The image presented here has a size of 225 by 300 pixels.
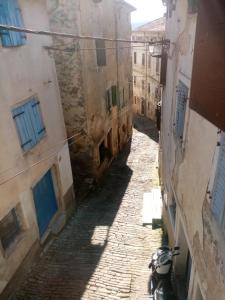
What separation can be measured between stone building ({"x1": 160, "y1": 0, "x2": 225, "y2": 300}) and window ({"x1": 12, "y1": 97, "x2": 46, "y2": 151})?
4333 millimetres

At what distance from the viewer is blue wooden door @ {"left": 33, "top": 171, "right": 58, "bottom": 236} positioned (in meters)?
9.65

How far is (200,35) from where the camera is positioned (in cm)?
297

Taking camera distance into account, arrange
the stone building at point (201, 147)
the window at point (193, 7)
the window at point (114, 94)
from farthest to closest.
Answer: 1. the window at point (114, 94)
2. the window at point (193, 7)
3. the stone building at point (201, 147)

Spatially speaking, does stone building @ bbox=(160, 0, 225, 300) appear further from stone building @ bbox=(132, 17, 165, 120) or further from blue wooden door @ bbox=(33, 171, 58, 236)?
stone building @ bbox=(132, 17, 165, 120)

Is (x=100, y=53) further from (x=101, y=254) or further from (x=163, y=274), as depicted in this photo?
(x=163, y=274)

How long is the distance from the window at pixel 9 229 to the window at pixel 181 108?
5.27 meters

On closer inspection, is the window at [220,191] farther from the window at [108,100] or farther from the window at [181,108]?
the window at [108,100]

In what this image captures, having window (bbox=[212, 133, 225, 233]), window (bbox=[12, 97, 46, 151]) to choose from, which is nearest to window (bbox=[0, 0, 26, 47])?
window (bbox=[12, 97, 46, 151])

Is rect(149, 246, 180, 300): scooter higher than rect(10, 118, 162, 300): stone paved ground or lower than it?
higher

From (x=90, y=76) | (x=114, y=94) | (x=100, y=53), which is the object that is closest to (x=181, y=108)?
(x=90, y=76)

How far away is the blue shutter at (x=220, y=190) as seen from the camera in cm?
407

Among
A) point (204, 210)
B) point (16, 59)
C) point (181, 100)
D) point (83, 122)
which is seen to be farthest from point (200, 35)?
point (83, 122)

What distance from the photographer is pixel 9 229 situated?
818 cm

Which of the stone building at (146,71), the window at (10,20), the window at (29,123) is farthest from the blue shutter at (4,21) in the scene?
the stone building at (146,71)
